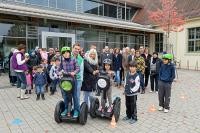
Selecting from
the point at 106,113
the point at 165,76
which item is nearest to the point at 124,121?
the point at 106,113

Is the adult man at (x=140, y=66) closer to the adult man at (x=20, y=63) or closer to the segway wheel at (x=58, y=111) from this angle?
the adult man at (x=20, y=63)

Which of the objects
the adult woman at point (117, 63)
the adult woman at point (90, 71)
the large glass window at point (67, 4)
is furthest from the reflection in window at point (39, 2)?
the adult woman at point (90, 71)

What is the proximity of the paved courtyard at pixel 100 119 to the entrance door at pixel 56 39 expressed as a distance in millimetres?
8214

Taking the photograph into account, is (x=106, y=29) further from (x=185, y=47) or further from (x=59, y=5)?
(x=185, y=47)

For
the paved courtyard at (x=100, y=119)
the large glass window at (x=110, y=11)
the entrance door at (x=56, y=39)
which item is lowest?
the paved courtyard at (x=100, y=119)

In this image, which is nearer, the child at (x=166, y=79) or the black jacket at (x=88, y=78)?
the black jacket at (x=88, y=78)

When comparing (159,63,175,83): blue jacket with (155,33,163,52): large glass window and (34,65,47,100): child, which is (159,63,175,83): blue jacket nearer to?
(34,65,47,100): child

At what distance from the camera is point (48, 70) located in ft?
33.9

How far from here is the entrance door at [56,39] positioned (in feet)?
55.6

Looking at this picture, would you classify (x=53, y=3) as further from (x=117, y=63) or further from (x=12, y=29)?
(x=117, y=63)

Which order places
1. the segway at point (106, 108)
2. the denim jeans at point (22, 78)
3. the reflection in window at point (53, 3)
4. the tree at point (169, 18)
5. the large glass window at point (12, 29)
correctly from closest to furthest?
1. the segway at point (106, 108)
2. the denim jeans at point (22, 78)
3. the large glass window at point (12, 29)
4. the reflection in window at point (53, 3)
5. the tree at point (169, 18)

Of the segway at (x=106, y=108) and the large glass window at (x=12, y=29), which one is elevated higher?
the large glass window at (x=12, y=29)

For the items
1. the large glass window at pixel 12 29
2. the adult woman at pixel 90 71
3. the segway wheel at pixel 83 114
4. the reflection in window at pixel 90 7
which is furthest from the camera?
the reflection in window at pixel 90 7

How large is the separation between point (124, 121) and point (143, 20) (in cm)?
2216
